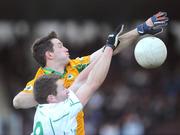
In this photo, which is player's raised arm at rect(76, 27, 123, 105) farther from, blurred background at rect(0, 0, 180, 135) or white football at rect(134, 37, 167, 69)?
blurred background at rect(0, 0, 180, 135)

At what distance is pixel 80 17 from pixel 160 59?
15523 millimetres

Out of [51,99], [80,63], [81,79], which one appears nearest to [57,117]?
[51,99]

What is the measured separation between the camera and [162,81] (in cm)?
1905

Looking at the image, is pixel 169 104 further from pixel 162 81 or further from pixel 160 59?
pixel 160 59

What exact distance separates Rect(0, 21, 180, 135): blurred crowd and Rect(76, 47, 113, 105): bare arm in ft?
29.1

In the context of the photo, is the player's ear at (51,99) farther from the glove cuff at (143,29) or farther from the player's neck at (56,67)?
the glove cuff at (143,29)

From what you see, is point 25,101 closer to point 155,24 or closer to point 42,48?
point 42,48

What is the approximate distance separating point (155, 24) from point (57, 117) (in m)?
1.76

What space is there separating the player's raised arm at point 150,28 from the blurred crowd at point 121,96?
7.94 meters

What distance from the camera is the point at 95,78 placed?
23.8 feet

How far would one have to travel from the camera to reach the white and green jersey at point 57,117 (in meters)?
6.93

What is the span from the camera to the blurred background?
680 inches

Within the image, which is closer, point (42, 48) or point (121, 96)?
point (42, 48)

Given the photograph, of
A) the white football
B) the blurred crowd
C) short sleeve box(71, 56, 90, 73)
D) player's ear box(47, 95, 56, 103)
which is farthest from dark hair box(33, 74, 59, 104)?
the blurred crowd
